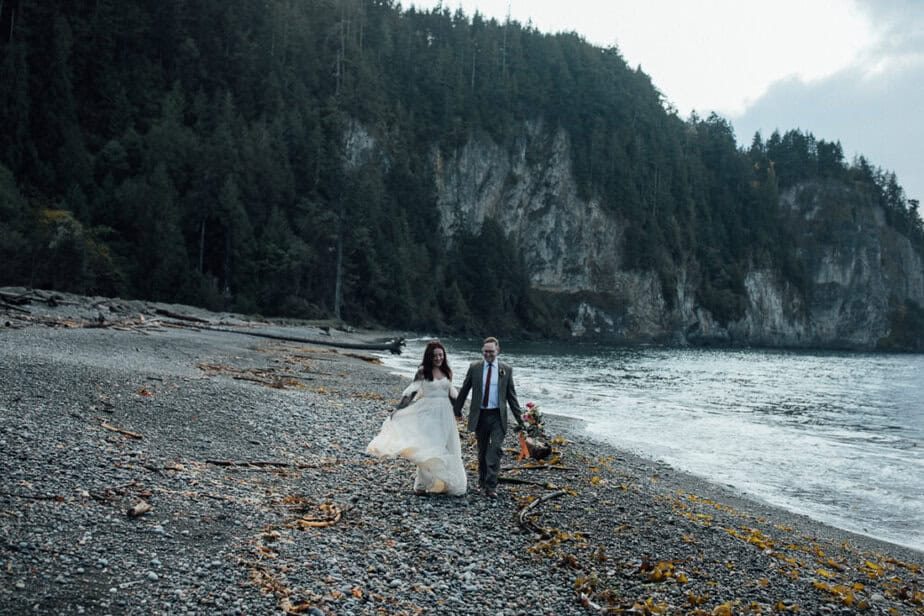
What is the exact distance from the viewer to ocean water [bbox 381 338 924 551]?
1420cm

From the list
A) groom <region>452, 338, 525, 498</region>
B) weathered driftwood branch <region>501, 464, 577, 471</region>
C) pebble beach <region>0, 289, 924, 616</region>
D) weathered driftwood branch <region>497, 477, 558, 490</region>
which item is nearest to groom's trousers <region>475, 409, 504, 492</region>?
groom <region>452, 338, 525, 498</region>

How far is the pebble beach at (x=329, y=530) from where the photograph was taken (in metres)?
5.70

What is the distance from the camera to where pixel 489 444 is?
9641 mm

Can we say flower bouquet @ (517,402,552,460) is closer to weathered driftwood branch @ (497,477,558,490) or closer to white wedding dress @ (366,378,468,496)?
weathered driftwood branch @ (497,477,558,490)

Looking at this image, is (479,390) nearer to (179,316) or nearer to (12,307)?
(12,307)

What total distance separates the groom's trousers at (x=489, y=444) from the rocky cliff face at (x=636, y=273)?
9364 centimetres

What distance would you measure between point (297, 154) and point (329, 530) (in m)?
77.9

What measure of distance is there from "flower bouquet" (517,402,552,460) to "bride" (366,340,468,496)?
309cm

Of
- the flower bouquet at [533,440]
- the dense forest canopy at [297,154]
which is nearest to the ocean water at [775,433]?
the flower bouquet at [533,440]

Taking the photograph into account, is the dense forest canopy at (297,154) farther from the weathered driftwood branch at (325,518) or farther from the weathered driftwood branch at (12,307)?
the weathered driftwood branch at (325,518)

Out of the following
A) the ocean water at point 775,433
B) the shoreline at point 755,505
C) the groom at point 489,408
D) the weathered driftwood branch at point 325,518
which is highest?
the groom at point 489,408

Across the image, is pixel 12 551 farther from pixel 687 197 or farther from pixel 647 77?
pixel 647 77

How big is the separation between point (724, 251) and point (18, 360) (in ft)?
483

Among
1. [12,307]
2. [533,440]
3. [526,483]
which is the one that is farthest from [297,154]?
[526,483]
